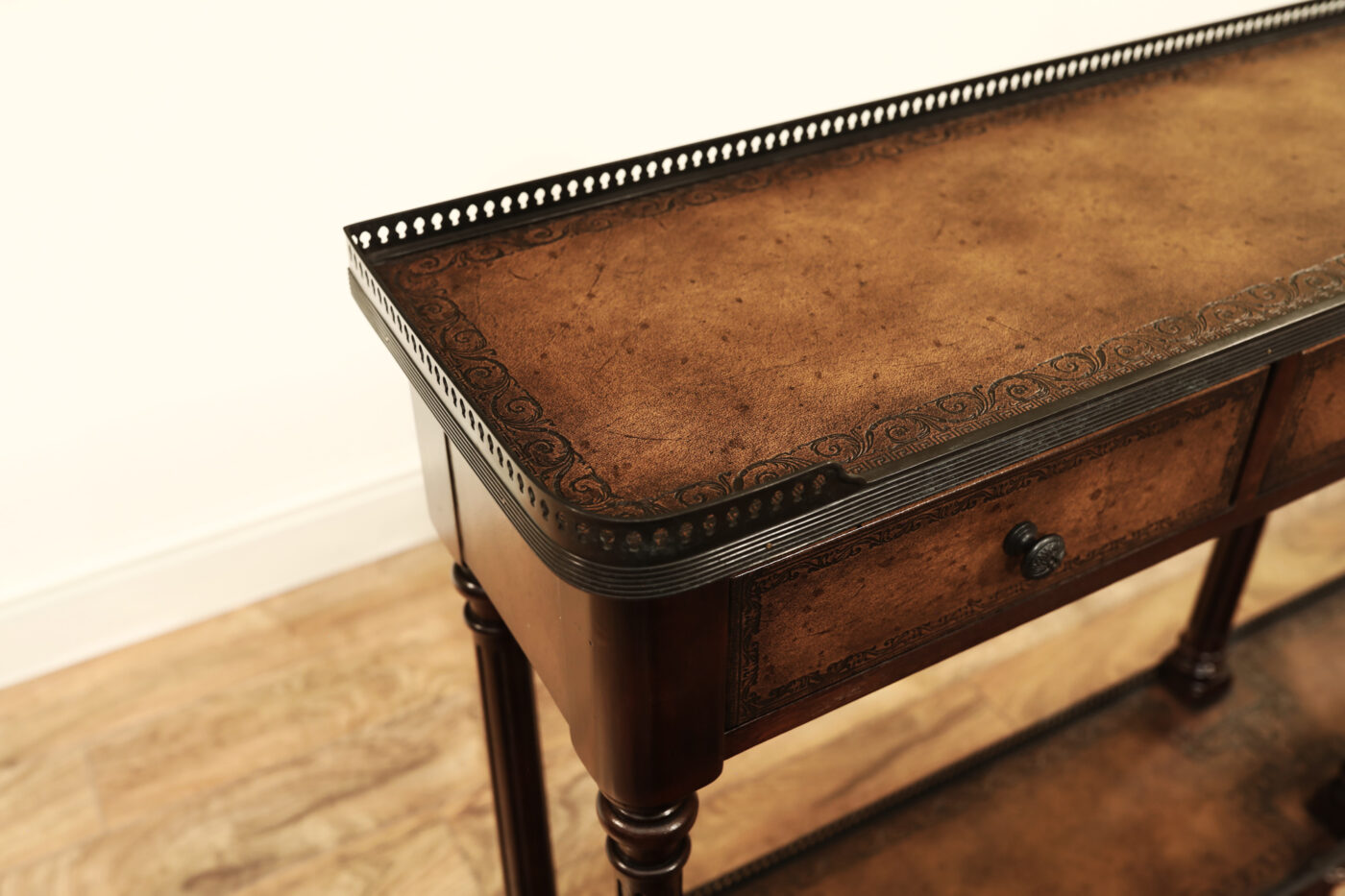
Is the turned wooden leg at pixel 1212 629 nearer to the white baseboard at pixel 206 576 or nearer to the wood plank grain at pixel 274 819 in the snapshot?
the wood plank grain at pixel 274 819

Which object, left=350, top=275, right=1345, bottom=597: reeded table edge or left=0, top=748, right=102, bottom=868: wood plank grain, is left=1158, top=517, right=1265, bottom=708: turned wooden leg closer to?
left=350, top=275, right=1345, bottom=597: reeded table edge

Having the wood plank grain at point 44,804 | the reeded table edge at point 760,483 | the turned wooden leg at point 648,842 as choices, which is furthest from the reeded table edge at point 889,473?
the wood plank grain at point 44,804

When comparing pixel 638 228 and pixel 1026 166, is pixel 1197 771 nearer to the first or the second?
pixel 1026 166

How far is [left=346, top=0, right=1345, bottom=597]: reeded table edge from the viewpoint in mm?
712

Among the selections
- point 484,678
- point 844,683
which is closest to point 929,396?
point 844,683

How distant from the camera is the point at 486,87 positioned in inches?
65.5

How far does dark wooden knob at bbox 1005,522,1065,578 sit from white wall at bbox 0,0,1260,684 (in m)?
1.06

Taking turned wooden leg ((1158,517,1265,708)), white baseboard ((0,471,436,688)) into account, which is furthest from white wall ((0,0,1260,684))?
turned wooden leg ((1158,517,1265,708))

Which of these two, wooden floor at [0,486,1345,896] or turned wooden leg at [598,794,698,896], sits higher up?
turned wooden leg at [598,794,698,896]

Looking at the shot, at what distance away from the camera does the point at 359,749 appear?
1.67 meters

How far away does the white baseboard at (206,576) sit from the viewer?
176 centimetres

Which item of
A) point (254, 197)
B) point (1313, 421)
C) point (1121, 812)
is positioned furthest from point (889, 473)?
point (254, 197)

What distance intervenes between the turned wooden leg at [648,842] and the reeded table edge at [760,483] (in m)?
0.23

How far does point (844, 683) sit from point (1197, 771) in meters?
1.01
